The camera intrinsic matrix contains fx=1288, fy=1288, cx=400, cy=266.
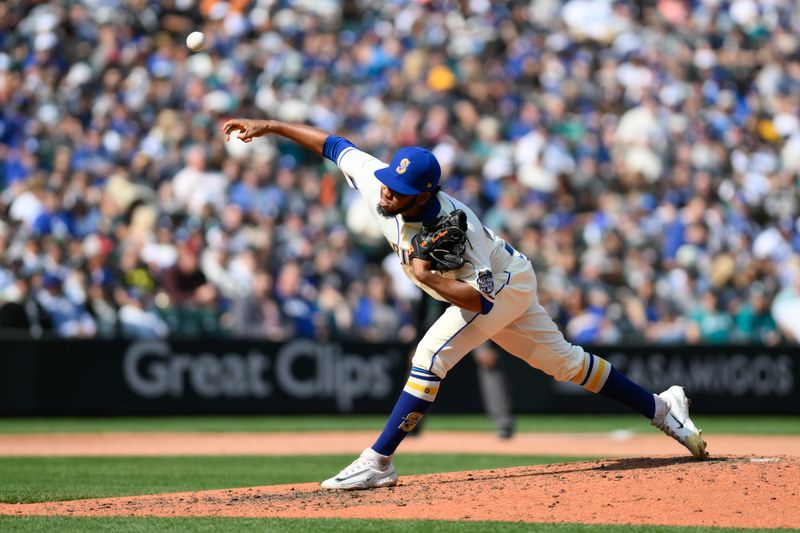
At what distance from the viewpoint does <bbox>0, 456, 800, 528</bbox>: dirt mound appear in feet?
20.5

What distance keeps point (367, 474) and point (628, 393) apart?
1717 millimetres

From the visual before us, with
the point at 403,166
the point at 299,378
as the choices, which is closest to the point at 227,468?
the point at 403,166

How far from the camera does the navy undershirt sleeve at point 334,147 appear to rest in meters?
7.69

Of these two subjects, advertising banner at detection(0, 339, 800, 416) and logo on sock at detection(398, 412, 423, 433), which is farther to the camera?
advertising banner at detection(0, 339, 800, 416)

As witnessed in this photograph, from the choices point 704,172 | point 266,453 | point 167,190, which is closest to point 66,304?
point 167,190

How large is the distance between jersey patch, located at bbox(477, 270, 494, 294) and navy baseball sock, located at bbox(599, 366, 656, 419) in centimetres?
125

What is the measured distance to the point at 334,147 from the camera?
772cm

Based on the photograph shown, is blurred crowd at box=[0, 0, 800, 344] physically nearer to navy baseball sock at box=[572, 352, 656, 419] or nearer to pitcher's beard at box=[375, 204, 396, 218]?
navy baseball sock at box=[572, 352, 656, 419]

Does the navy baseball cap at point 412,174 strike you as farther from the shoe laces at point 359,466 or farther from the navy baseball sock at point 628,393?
the navy baseball sock at point 628,393

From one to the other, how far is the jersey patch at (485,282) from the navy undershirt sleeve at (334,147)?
1.29 meters

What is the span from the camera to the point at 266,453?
1176 centimetres

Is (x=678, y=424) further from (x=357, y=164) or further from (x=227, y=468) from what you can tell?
(x=227, y=468)

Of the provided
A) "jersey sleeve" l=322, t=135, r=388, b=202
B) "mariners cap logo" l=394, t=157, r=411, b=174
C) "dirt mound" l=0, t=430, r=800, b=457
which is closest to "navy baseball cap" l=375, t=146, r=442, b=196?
"mariners cap logo" l=394, t=157, r=411, b=174

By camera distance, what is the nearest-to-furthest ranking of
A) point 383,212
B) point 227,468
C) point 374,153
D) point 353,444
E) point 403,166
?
point 403,166 → point 383,212 → point 227,468 → point 353,444 → point 374,153
